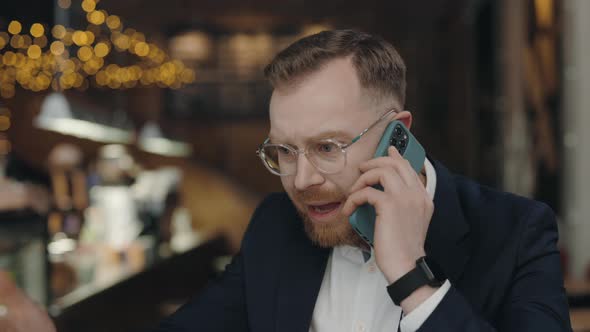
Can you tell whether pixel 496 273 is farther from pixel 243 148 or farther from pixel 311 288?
pixel 243 148

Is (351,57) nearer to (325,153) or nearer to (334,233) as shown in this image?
(325,153)

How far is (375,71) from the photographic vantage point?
1.46 metres

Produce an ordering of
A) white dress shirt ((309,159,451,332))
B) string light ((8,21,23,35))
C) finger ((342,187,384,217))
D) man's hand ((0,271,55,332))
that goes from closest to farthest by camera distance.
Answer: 1. man's hand ((0,271,55,332))
2. finger ((342,187,384,217))
3. white dress shirt ((309,159,451,332))
4. string light ((8,21,23,35))

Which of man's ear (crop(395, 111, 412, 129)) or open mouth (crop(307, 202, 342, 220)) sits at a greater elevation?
man's ear (crop(395, 111, 412, 129))

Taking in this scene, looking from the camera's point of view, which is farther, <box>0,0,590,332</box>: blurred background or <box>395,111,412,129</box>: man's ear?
<box>0,0,590,332</box>: blurred background

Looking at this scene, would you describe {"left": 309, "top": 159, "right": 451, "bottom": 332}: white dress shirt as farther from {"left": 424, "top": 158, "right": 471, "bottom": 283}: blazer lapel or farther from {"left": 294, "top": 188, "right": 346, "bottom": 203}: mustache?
{"left": 294, "top": 188, "right": 346, "bottom": 203}: mustache

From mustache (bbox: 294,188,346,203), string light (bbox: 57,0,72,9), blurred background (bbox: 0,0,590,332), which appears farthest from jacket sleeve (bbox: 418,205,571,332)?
string light (bbox: 57,0,72,9)

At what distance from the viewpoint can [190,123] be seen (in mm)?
9930

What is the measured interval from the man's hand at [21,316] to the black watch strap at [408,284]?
0.60 metres

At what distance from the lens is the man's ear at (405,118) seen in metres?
1.49

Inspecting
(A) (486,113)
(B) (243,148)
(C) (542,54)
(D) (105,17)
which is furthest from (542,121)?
(B) (243,148)

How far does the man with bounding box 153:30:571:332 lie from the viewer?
4.13 feet

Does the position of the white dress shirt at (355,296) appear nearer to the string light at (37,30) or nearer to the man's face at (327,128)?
the man's face at (327,128)

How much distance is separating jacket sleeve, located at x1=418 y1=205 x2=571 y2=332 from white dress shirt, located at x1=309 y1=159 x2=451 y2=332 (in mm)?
234
